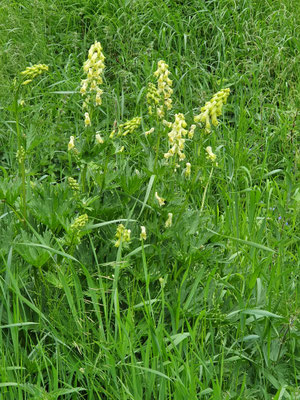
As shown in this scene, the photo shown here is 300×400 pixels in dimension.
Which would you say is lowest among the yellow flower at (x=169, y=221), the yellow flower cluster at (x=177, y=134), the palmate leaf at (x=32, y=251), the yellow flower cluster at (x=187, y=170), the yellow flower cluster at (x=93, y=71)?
the yellow flower at (x=169, y=221)

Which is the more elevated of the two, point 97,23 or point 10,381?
point 97,23

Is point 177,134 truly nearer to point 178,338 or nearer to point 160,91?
point 160,91

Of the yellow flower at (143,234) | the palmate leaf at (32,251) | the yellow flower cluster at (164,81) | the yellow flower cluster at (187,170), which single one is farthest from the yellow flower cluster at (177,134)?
the palmate leaf at (32,251)

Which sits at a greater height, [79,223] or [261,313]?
[79,223]

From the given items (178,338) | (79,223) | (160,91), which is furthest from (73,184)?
(178,338)

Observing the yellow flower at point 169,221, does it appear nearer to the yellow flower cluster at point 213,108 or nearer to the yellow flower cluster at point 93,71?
the yellow flower cluster at point 213,108

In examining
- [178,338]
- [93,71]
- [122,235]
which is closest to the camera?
[178,338]

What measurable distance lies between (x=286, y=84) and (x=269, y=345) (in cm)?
248

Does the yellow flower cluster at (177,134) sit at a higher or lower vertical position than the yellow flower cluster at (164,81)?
lower

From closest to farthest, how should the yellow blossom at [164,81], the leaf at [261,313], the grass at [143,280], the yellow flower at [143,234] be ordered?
the grass at [143,280] < the leaf at [261,313] < the yellow flower at [143,234] < the yellow blossom at [164,81]

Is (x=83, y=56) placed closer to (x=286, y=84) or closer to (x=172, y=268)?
(x=286, y=84)

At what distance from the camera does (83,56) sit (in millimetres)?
4547

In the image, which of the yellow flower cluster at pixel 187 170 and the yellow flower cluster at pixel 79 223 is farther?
the yellow flower cluster at pixel 187 170

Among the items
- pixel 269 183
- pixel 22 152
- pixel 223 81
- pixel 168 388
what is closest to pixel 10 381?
pixel 168 388
